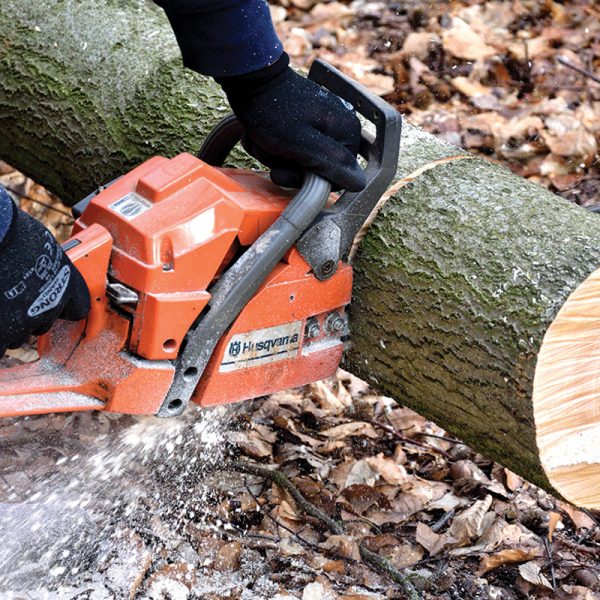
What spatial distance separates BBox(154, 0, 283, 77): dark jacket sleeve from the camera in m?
2.16

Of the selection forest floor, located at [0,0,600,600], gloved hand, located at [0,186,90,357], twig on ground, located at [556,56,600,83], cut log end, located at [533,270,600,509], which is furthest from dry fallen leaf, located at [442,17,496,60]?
gloved hand, located at [0,186,90,357]

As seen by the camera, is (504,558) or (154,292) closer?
(154,292)

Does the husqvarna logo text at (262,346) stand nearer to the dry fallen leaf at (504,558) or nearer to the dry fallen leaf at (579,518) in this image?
the dry fallen leaf at (504,558)

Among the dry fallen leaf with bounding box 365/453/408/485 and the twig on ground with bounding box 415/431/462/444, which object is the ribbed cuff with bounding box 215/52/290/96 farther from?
the twig on ground with bounding box 415/431/462/444

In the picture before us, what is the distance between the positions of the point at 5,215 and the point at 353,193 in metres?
0.93

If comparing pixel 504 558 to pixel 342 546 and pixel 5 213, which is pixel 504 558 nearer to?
pixel 342 546

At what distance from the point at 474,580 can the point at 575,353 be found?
35.0 inches

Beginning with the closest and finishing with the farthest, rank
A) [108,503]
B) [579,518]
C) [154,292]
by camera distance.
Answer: [154,292], [108,503], [579,518]

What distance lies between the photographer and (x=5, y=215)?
6.64 ft

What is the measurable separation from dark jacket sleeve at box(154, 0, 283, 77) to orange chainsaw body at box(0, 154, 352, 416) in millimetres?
269

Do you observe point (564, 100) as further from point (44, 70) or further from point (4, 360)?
point (4, 360)

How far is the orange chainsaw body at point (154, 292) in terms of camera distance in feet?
7.13

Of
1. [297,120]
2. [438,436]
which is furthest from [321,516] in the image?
[297,120]

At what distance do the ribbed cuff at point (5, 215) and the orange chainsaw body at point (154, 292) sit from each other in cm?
19
